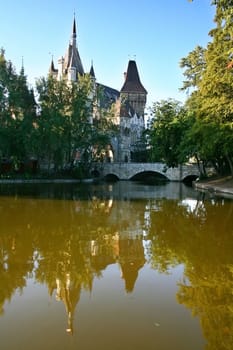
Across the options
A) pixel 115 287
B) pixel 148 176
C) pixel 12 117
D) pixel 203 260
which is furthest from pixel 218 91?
pixel 148 176

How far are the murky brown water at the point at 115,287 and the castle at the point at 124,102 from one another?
184ft

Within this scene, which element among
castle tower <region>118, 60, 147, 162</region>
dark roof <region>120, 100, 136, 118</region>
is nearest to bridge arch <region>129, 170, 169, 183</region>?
castle tower <region>118, 60, 147, 162</region>

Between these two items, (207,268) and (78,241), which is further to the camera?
(78,241)

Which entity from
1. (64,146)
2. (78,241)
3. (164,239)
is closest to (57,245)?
(78,241)

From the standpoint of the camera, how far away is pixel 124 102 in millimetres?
85875

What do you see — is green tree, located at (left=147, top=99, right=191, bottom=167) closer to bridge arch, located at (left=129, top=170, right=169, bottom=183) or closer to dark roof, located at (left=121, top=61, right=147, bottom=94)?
bridge arch, located at (left=129, top=170, right=169, bottom=183)

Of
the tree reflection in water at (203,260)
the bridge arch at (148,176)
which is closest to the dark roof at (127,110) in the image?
the bridge arch at (148,176)

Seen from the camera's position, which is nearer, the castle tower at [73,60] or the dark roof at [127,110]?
the castle tower at [73,60]

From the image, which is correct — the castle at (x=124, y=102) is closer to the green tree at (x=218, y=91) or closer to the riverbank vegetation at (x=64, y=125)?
the riverbank vegetation at (x=64, y=125)

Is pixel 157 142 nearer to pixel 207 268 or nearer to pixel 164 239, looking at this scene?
pixel 164 239

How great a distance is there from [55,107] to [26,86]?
437 centimetres

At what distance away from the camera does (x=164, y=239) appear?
31.3 ft

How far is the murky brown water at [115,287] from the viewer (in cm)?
407

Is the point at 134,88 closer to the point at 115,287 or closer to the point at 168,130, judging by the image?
the point at 168,130
